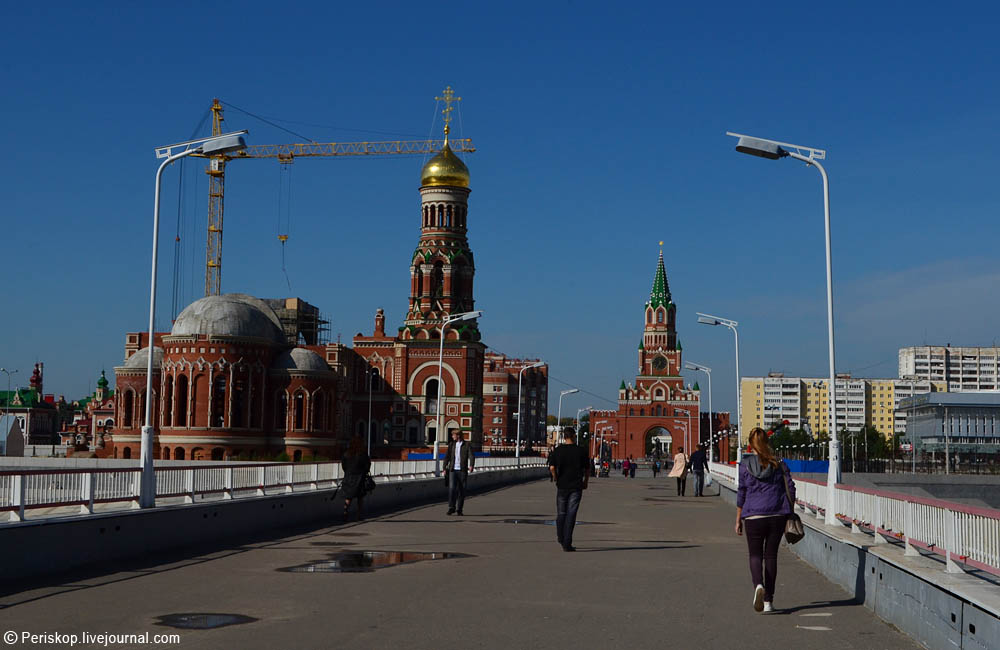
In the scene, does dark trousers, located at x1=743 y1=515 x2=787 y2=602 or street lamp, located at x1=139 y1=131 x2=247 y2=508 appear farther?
street lamp, located at x1=139 y1=131 x2=247 y2=508

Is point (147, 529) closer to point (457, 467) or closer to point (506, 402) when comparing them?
point (457, 467)

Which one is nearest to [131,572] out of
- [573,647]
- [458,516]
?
[573,647]

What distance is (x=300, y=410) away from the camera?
81375mm

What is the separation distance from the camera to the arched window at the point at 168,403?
7694 centimetres

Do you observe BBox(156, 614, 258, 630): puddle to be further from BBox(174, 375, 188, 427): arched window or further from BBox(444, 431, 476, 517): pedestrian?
BBox(174, 375, 188, 427): arched window

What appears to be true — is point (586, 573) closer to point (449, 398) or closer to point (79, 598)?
point (79, 598)

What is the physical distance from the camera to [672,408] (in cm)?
14312

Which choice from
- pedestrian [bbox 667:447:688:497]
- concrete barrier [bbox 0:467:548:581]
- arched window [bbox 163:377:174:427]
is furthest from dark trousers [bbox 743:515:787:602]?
arched window [bbox 163:377:174:427]

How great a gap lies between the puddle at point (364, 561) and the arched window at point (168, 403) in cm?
6532

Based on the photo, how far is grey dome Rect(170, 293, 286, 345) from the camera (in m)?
76.9

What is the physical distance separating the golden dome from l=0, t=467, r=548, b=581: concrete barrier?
70858 millimetres

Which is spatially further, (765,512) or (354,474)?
(354,474)

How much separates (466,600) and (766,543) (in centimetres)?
290

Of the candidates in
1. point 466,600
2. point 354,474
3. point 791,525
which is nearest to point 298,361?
point 354,474
